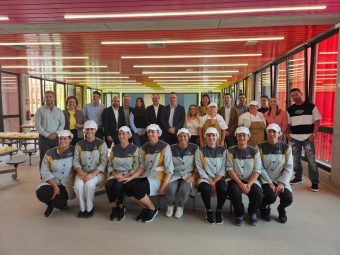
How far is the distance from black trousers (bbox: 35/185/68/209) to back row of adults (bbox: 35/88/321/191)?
1245 mm

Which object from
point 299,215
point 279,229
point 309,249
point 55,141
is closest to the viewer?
point 309,249

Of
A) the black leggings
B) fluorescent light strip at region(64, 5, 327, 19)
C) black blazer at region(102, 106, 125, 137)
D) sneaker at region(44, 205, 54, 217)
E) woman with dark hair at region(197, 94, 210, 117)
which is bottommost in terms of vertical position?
sneaker at region(44, 205, 54, 217)

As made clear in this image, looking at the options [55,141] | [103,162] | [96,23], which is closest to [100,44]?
[96,23]

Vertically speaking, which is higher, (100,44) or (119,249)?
(100,44)

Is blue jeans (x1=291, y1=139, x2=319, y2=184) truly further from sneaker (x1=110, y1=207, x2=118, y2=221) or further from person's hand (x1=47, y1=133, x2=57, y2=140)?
person's hand (x1=47, y1=133, x2=57, y2=140)

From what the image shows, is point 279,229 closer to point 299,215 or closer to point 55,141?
point 299,215

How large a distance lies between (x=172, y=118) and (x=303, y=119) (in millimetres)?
2027

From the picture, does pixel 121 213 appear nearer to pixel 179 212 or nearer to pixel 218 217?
pixel 179 212

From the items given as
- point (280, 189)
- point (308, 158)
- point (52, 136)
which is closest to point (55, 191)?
point (52, 136)

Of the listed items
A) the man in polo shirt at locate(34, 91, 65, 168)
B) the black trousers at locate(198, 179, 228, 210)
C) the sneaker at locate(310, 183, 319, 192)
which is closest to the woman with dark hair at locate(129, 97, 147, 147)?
the man in polo shirt at locate(34, 91, 65, 168)

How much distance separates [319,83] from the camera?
505 centimetres

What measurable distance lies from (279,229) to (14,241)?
8.52 ft

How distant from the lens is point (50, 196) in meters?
2.96

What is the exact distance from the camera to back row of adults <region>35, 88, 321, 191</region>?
13.0ft
